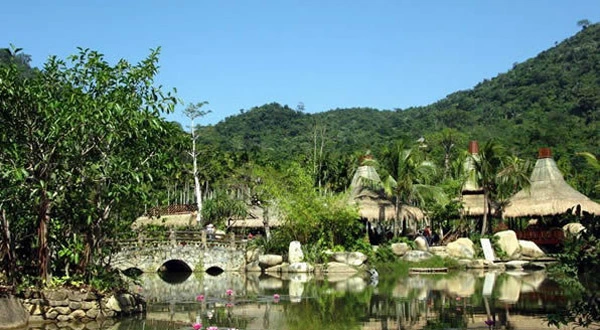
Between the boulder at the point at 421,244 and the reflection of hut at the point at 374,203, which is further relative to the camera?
the reflection of hut at the point at 374,203

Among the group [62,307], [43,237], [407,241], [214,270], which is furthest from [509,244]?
[43,237]

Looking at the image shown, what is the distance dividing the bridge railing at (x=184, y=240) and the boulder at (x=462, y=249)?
914 cm

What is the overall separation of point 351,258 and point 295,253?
2351 millimetres

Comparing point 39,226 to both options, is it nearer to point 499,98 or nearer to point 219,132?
point 219,132

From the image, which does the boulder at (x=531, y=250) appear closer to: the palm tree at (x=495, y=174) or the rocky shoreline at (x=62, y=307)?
the palm tree at (x=495, y=174)

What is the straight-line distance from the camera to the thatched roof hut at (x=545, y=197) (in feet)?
105

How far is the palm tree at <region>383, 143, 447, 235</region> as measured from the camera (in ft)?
102

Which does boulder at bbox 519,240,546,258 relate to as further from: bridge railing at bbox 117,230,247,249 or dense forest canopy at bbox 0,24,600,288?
bridge railing at bbox 117,230,247,249

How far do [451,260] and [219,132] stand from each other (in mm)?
63876

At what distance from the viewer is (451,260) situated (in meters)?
29.8

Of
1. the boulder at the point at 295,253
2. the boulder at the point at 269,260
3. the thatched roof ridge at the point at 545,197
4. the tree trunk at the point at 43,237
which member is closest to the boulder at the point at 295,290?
the boulder at the point at 295,253

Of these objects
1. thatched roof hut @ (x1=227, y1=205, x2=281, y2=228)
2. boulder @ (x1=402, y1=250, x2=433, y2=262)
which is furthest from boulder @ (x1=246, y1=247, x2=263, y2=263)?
boulder @ (x1=402, y1=250, x2=433, y2=262)

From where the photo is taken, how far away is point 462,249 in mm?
30609

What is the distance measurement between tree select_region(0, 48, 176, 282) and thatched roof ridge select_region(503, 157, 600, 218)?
22833 millimetres
